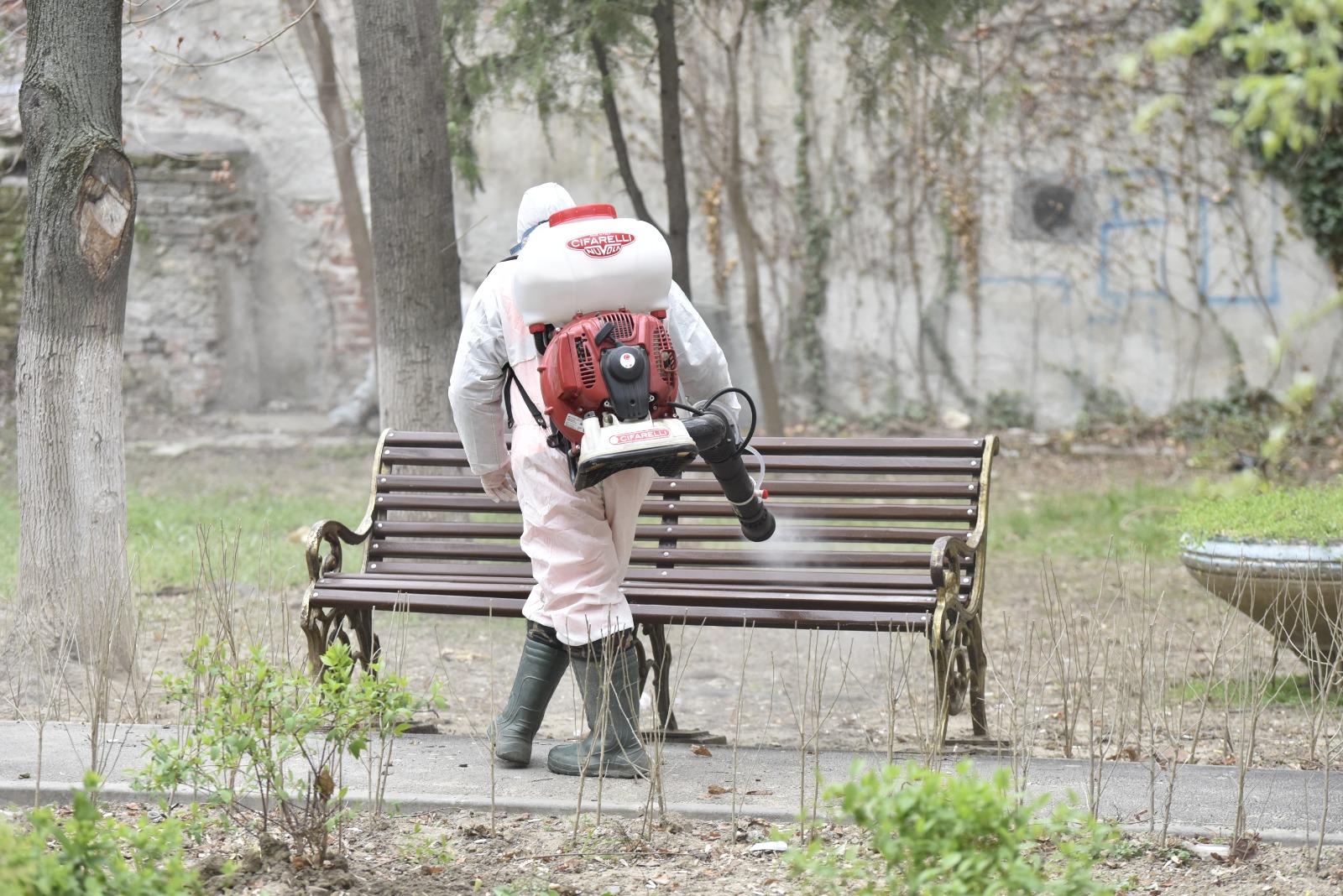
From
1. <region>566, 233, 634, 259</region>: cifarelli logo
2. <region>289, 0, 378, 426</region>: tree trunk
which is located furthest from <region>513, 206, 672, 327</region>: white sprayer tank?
<region>289, 0, 378, 426</region>: tree trunk

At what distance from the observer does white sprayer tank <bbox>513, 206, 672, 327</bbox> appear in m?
3.26

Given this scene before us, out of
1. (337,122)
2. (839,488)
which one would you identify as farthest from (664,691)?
(337,122)

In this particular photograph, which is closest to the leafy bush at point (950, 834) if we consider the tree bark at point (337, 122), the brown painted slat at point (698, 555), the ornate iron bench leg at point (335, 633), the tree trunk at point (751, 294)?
the brown painted slat at point (698, 555)

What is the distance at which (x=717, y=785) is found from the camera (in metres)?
3.53

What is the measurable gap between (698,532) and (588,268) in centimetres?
146

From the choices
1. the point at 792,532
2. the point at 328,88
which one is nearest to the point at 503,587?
the point at 792,532

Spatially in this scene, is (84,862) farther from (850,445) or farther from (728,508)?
(850,445)

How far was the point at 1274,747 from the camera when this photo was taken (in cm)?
431

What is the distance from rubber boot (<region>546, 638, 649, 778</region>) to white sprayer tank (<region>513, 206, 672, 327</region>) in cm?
86

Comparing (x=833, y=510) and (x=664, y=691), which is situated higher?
(x=833, y=510)

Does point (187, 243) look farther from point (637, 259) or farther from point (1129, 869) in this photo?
point (1129, 869)

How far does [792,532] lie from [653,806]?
136 centimetres

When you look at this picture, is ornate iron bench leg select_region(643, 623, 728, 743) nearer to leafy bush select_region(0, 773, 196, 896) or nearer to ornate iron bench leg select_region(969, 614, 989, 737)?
ornate iron bench leg select_region(969, 614, 989, 737)

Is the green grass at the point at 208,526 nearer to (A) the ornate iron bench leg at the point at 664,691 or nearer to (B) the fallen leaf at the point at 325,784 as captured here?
(A) the ornate iron bench leg at the point at 664,691
